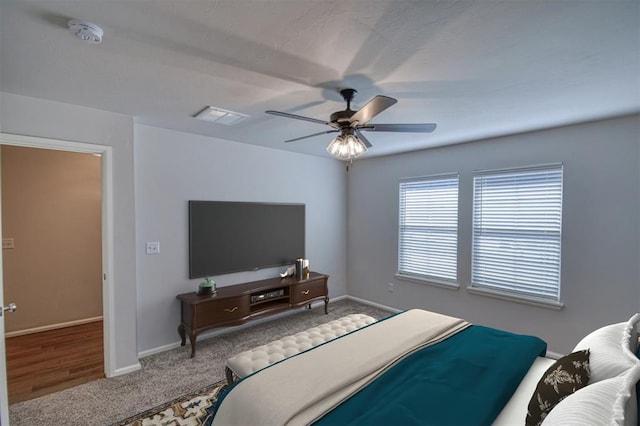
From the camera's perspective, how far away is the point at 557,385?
1.36 metres

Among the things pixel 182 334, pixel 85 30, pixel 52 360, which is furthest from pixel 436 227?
pixel 52 360

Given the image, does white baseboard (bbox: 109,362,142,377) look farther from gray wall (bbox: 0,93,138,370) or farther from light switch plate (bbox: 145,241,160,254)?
light switch plate (bbox: 145,241,160,254)

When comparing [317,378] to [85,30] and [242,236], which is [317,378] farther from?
[242,236]

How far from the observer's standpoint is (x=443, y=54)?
175 centimetres

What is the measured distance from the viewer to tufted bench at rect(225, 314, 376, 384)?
2186mm

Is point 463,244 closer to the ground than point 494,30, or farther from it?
closer to the ground

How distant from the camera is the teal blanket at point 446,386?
54.8 inches

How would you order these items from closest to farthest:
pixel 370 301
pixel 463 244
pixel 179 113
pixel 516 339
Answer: pixel 516 339, pixel 179 113, pixel 463 244, pixel 370 301

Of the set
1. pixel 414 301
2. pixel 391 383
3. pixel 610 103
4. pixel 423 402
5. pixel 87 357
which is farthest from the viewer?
pixel 414 301

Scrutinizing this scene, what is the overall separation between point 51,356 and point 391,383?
371 cm

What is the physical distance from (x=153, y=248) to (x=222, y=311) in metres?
1.04

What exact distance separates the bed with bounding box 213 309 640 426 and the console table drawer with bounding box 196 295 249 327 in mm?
1744

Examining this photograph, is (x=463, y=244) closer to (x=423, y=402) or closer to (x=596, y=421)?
(x=423, y=402)

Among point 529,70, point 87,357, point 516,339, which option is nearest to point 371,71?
point 529,70
